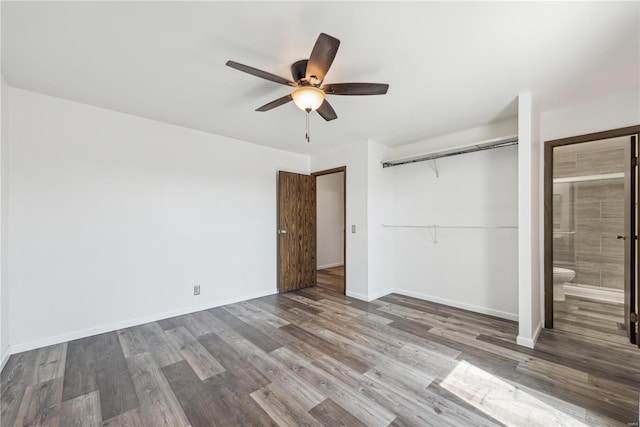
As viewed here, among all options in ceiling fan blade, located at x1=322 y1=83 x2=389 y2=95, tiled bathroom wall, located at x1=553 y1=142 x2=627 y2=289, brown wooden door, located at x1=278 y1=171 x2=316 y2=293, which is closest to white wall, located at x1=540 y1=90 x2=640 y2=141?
tiled bathroom wall, located at x1=553 y1=142 x2=627 y2=289

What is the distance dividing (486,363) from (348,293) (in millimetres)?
2194

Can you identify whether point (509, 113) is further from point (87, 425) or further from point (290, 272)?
point (87, 425)

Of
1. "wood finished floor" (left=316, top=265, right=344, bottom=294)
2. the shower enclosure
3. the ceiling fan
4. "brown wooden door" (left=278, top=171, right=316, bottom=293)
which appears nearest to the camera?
the ceiling fan

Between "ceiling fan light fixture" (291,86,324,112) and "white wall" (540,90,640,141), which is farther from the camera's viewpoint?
"white wall" (540,90,640,141)

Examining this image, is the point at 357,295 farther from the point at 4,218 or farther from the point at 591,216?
the point at 591,216

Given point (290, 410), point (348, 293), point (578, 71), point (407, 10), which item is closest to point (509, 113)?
point (578, 71)

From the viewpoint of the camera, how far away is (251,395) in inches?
73.5

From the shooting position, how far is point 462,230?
3617 mm

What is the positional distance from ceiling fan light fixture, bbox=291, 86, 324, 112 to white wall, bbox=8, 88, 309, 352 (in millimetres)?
2183

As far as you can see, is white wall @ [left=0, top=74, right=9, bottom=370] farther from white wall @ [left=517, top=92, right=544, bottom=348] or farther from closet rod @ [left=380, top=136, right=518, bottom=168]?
white wall @ [left=517, top=92, right=544, bottom=348]

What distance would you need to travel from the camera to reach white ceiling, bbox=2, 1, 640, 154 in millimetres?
1524

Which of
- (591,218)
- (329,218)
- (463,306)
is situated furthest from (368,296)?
(591,218)

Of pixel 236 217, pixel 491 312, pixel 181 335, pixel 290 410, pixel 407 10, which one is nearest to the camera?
pixel 407 10

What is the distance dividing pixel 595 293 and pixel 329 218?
4.85 m
